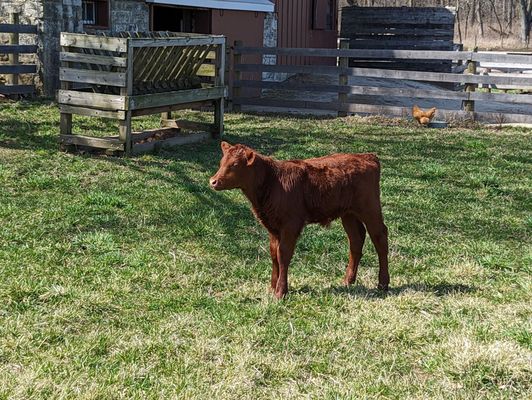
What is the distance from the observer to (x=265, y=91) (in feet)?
67.7

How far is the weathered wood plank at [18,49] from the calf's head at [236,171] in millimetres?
11018

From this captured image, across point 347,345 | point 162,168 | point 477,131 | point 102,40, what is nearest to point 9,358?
point 347,345

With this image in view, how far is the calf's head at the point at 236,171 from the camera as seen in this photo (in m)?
5.11

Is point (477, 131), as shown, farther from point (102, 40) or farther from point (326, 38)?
point (326, 38)

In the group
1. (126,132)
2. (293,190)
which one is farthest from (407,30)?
(293,190)

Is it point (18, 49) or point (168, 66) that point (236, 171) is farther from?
point (18, 49)

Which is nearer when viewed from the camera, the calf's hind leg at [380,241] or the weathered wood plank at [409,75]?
the calf's hind leg at [380,241]

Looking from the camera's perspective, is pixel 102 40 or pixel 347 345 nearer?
pixel 347 345

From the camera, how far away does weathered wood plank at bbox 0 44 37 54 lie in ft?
48.4

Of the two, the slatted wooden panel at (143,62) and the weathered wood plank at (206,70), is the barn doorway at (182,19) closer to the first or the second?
the weathered wood plank at (206,70)

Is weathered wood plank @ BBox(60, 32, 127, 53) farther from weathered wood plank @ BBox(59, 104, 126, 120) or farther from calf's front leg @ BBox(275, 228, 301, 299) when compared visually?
calf's front leg @ BBox(275, 228, 301, 299)

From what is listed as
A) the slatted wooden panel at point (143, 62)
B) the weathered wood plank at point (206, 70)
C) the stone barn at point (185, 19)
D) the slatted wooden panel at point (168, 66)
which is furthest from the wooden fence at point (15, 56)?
the weathered wood plank at point (206, 70)

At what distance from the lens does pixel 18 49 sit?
1509cm

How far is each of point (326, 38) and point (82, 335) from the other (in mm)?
22374
